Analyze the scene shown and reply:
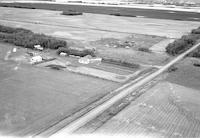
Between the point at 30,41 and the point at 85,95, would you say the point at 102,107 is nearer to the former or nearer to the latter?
the point at 85,95

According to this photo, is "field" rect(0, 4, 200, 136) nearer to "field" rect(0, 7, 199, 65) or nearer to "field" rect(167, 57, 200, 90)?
"field" rect(167, 57, 200, 90)

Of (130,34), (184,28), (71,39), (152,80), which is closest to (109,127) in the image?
(152,80)

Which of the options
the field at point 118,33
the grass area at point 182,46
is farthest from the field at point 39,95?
the grass area at point 182,46

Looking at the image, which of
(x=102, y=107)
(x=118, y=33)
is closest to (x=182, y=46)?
(x=118, y=33)

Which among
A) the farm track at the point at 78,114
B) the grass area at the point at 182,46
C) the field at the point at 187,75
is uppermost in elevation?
the grass area at the point at 182,46

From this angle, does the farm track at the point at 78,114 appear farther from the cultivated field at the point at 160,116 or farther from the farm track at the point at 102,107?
the cultivated field at the point at 160,116

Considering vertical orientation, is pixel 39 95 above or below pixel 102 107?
above

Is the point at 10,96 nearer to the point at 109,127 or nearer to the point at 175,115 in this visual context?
the point at 109,127

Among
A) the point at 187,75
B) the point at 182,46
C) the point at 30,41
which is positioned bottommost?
the point at 187,75
